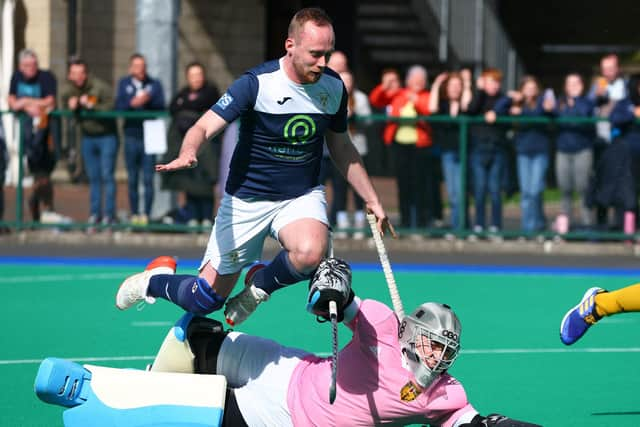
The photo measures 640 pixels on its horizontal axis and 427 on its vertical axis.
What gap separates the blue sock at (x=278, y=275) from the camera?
723 centimetres

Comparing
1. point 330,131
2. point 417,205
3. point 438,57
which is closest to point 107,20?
point 438,57

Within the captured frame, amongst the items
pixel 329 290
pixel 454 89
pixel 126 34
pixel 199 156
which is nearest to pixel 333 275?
pixel 329 290

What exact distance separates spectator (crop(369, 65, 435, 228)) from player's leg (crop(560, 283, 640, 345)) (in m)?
8.20

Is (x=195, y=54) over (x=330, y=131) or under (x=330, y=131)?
over

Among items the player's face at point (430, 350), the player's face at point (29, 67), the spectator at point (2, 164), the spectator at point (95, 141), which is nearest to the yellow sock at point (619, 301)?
the player's face at point (430, 350)

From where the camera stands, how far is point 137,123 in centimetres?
1583

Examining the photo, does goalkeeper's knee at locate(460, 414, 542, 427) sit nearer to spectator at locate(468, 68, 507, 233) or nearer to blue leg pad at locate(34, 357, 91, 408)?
blue leg pad at locate(34, 357, 91, 408)

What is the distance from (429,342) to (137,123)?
411 inches

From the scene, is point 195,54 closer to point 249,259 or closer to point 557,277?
point 557,277

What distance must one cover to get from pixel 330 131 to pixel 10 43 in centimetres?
1698

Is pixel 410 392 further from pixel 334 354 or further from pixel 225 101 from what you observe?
pixel 225 101

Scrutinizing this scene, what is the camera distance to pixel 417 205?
1605 cm

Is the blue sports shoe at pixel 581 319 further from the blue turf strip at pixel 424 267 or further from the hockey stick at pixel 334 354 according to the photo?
the blue turf strip at pixel 424 267

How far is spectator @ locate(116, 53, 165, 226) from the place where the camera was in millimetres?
15797
